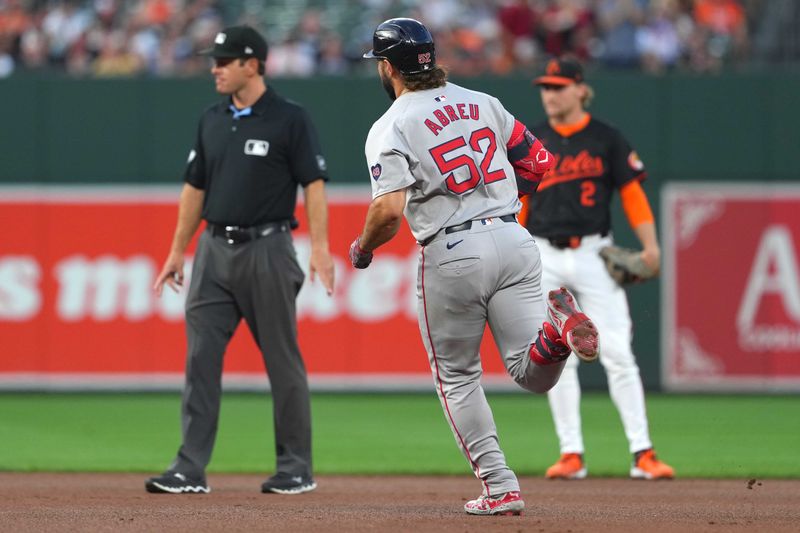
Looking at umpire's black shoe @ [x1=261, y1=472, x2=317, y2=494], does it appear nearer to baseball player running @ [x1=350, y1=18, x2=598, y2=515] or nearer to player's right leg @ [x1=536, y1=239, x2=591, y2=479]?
baseball player running @ [x1=350, y1=18, x2=598, y2=515]

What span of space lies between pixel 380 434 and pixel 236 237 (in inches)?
143

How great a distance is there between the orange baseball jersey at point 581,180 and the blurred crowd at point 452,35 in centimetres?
583

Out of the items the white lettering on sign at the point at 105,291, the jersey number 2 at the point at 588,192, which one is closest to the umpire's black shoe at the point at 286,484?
the jersey number 2 at the point at 588,192

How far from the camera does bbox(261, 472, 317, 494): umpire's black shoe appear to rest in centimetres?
718

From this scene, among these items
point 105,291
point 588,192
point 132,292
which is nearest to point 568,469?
point 588,192

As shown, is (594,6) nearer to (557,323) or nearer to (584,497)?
(584,497)

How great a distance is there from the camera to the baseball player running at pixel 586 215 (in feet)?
27.6

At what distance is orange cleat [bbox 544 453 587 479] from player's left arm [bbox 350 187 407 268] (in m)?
2.74

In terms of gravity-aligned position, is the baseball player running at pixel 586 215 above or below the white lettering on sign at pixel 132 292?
above

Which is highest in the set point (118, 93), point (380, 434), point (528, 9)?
point (528, 9)

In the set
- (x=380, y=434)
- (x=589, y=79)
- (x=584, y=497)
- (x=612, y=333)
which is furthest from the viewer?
(x=589, y=79)

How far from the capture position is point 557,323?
5.57 m

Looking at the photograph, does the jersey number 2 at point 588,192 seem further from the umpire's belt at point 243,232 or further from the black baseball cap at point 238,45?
the black baseball cap at point 238,45

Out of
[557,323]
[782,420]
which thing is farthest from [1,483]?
[782,420]
